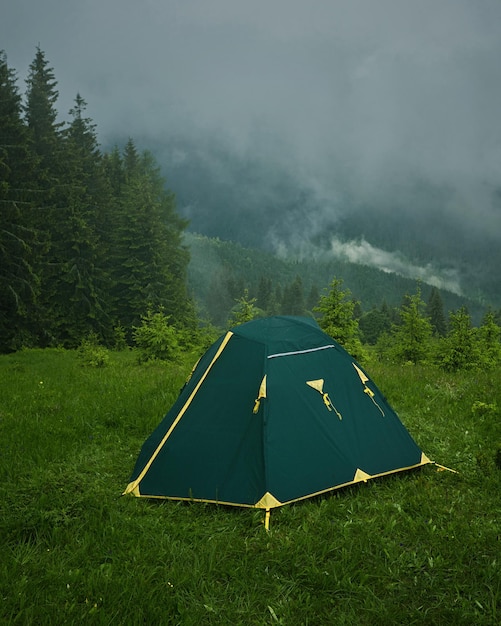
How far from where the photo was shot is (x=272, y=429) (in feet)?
18.7

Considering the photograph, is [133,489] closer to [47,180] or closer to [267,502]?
[267,502]

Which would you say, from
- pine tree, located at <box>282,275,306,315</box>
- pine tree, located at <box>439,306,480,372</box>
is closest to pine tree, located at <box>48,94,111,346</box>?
pine tree, located at <box>439,306,480,372</box>

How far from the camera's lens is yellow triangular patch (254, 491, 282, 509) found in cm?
532

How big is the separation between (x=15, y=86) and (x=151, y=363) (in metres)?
23.2

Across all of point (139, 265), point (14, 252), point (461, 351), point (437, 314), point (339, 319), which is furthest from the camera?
point (437, 314)

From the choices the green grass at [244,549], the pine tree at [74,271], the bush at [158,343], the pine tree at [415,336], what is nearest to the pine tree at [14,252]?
the pine tree at [74,271]

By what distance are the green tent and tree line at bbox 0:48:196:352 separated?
62.8ft

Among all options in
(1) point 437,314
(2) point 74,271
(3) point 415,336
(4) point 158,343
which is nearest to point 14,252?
(2) point 74,271

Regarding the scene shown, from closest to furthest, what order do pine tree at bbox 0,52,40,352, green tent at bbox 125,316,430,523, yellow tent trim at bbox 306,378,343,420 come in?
green tent at bbox 125,316,430,523, yellow tent trim at bbox 306,378,343,420, pine tree at bbox 0,52,40,352

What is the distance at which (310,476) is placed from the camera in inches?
223

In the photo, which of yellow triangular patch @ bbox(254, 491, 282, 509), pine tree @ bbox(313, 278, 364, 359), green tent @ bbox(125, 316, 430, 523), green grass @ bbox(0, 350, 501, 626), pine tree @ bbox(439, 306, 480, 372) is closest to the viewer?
green grass @ bbox(0, 350, 501, 626)

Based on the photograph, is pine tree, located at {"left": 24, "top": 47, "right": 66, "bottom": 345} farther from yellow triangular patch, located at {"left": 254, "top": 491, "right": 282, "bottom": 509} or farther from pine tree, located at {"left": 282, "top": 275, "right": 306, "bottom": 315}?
pine tree, located at {"left": 282, "top": 275, "right": 306, "bottom": 315}

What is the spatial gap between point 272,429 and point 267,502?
31.9 inches

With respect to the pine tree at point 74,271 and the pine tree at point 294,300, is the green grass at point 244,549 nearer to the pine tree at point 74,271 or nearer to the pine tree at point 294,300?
the pine tree at point 74,271
